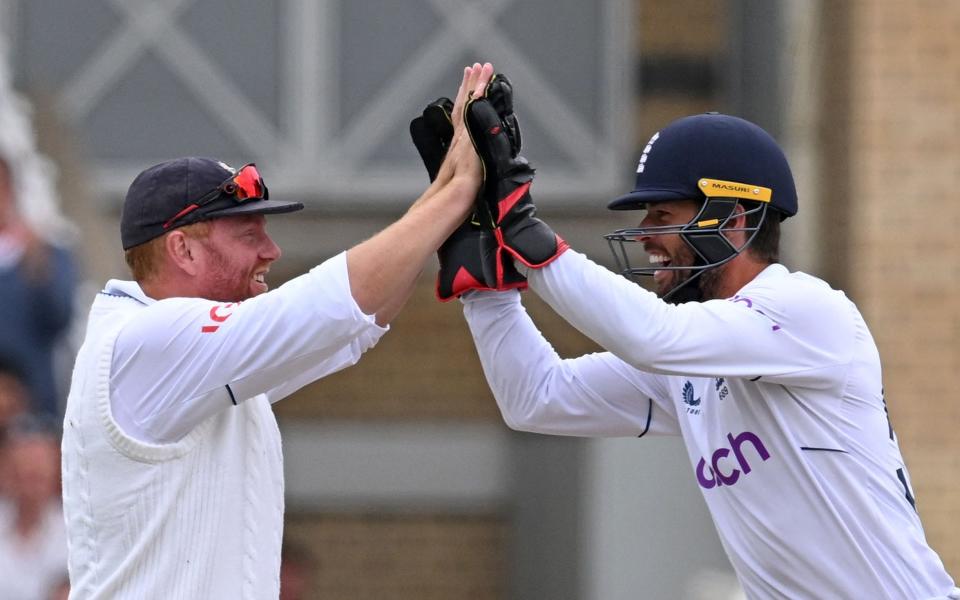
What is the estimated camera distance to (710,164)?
4410 millimetres

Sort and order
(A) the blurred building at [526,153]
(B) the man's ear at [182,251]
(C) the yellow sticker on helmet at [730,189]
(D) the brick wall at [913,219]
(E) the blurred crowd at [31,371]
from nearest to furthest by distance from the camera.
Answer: (B) the man's ear at [182,251]
(C) the yellow sticker on helmet at [730,189]
(E) the blurred crowd at [31,371]
(D) the brick wall at [913,219]
(A) the blurred building at [526,153]

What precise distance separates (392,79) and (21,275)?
2.98 m

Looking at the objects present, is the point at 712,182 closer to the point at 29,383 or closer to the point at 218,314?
the point at 218,314

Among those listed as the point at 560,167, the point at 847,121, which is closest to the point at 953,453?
the point at 847,121

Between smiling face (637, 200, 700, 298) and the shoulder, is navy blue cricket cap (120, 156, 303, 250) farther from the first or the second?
the shoulder

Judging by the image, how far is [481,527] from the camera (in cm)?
1115

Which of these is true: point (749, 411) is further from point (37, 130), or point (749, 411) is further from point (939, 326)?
point (37, 130)

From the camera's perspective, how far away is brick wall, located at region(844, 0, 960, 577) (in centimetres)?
927

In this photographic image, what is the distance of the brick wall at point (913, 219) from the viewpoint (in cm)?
927

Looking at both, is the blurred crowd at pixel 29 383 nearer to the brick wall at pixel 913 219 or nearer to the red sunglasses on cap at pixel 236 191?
the red sunglasses on cap at pixel 236 191

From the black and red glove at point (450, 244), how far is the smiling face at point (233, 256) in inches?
17.0

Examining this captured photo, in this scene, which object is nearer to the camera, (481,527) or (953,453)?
(953,453)

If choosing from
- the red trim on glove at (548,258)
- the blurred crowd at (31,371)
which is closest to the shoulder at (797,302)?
the red trim on glove at (548,258)

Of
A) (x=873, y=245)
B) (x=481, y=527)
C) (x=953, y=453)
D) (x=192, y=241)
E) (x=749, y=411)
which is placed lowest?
(x=481, y=527)
